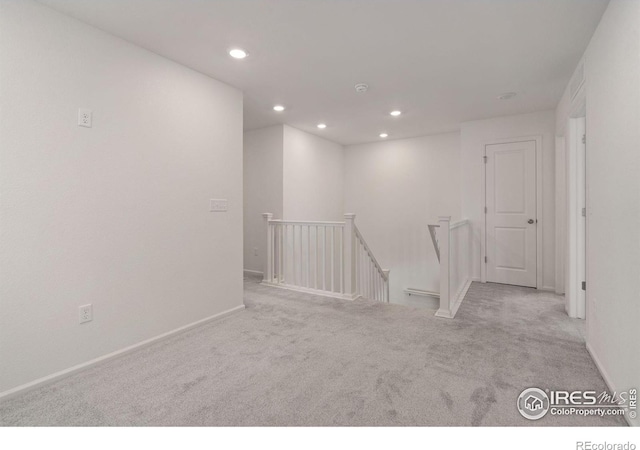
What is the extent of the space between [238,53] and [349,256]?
7.92 feet

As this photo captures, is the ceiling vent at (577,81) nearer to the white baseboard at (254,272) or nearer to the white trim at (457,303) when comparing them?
the white trim at (457,303)

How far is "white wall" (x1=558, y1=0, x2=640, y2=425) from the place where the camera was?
153cm

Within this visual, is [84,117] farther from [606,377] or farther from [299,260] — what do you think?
[606,377]

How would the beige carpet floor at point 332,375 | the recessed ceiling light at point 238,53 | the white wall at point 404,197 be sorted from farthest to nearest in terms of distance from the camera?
the white wall at point 404,197
the recessed ceiling light at point 238,53
the beige carpet floor at point 332,375

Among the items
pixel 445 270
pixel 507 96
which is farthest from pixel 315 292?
pixel 507 96

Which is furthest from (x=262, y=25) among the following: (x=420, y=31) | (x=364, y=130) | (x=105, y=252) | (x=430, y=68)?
(x=364, y=130)

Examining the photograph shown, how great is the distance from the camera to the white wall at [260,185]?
188 inches

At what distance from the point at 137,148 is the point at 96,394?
172cm

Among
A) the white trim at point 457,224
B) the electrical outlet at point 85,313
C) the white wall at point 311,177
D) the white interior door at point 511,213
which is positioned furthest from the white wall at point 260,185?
the white interior door at point 511,213

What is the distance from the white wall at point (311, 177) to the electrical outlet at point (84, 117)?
2783 mm

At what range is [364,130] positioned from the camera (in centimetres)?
510

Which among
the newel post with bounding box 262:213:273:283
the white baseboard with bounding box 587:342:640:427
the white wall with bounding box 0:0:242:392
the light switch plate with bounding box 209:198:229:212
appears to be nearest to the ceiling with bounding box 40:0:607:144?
the white wall with bounding box 0:0:242:392

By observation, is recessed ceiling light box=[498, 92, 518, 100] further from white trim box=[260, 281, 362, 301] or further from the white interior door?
white trim box=[260, 281, 362, 301]

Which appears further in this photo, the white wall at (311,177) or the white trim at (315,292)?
the white wall at (311,177)
